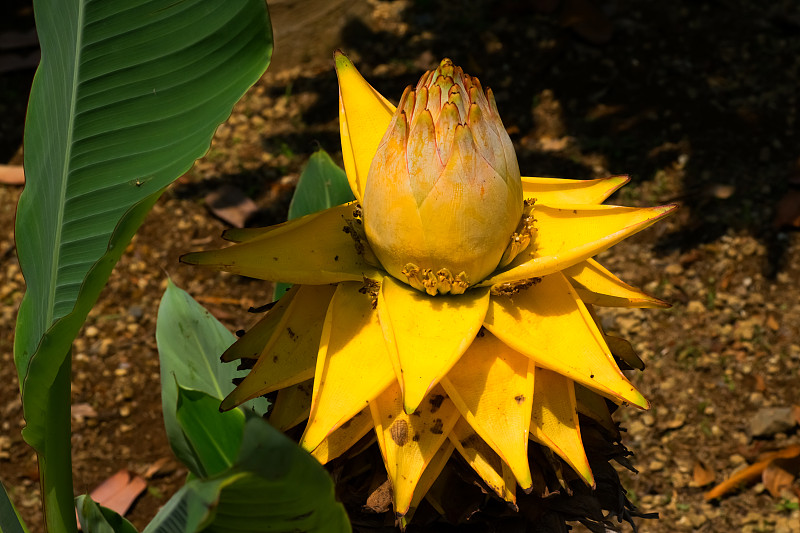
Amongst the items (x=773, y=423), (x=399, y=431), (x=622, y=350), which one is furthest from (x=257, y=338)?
(x=773, y=423)

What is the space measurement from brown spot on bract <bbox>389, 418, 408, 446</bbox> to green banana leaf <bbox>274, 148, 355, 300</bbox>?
717 millimetres

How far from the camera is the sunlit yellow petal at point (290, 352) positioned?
96 centimetres

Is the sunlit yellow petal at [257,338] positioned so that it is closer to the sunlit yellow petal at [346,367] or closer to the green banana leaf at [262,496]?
the sunlit yellow petal at [346,367]

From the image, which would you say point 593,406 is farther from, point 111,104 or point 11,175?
point 11,175

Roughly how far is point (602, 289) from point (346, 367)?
33 cm

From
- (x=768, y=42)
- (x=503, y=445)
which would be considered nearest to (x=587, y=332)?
(x=503, y=445)

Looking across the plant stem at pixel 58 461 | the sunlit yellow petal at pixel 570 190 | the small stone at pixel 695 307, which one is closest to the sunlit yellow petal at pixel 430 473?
the sunlit yellow petal at pixel 570 190

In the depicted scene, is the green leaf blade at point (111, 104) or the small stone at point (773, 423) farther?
the small stone at point (773, 423)

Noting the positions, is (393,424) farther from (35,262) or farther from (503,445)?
(35,262)

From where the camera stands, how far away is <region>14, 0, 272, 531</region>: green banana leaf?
1.03 meters

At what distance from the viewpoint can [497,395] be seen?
35.9 inches

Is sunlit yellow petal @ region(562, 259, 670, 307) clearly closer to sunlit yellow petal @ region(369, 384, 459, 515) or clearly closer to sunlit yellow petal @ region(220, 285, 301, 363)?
sunlit yellow petal @ region(369, 384, 459, 515)

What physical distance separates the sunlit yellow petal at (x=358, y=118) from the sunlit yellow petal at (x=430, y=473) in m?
0.36

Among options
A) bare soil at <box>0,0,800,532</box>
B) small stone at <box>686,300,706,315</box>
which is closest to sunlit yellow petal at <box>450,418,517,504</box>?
bare soil at <box>0,0,800,532</box>
